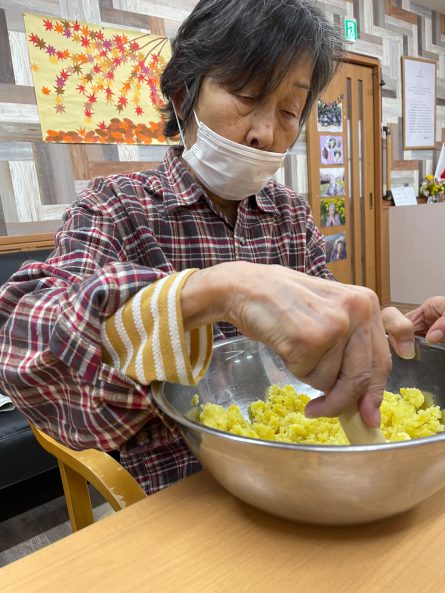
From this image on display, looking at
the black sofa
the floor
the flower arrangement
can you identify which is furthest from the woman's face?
the flower arrangement

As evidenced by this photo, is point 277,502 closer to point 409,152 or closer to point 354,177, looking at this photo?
point 354,177

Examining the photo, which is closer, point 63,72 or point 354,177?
point 63,72

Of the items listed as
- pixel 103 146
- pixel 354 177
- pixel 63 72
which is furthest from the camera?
pixel 354 177

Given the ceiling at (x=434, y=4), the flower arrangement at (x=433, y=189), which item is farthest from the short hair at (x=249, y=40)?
the ceiling at (x=434, y=4)

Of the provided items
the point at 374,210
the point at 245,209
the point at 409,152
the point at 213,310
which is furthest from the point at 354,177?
the point at 213,310

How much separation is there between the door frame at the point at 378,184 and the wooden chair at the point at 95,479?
3.48 metres

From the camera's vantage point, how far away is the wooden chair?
63cm

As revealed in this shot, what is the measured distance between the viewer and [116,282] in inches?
19.2

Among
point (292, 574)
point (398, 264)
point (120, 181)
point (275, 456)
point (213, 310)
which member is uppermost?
point (120, 181)

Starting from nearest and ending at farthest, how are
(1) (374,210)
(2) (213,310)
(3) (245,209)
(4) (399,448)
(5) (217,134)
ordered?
1. (4) (399,448)
2. (2) (213,310)
3. (5) (217,134)
4. (3) (245,209)
5. (1) (374,210)

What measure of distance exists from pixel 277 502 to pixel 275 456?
0.26ft

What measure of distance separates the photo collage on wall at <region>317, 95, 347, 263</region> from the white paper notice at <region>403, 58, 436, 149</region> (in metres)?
0.90

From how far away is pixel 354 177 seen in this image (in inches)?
146

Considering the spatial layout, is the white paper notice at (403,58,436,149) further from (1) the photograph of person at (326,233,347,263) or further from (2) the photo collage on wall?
(1) the photograph of person at (326,233,347,263)
